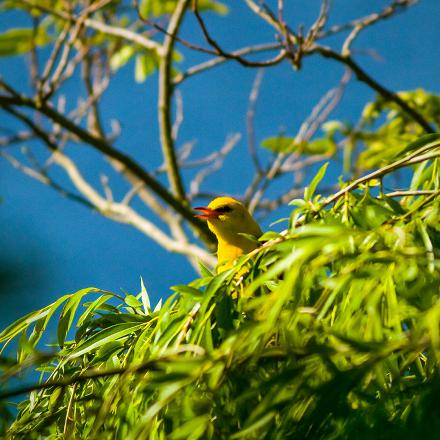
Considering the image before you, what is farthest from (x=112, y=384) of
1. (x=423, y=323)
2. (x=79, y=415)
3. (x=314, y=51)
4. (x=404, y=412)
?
(x=314, y=51)

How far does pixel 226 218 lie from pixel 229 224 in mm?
50

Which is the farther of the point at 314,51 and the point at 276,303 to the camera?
the point at 314,51

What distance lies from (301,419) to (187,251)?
3598 mm

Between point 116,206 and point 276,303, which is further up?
point 116,206

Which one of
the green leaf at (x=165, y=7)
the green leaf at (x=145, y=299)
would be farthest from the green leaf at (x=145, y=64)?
the green leaf at (x=145, y=299)

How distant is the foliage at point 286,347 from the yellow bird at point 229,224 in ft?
4.30

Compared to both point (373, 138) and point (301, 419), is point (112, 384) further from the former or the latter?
point (373, 138)

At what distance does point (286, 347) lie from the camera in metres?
1.03

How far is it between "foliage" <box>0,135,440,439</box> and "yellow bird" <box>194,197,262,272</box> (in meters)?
1.31

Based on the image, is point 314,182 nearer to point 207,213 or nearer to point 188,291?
point 188,291

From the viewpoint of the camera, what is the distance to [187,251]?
4.69 m

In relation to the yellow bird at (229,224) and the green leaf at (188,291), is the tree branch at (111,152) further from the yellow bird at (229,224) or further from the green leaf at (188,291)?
the green leaf at (188,291)

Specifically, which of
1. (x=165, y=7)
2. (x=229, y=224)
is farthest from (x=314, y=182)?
(x=165, y=7)

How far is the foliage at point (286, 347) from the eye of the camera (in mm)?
1001
